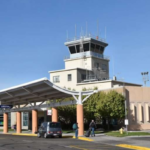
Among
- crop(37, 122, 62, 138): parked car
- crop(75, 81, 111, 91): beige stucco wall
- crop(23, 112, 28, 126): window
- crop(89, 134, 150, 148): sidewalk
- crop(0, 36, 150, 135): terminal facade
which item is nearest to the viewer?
crop(89, 134, 150, 148): sidewalk

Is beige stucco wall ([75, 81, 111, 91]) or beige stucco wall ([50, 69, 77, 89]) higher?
beige stucco wall ([50, 69, 77, 89])

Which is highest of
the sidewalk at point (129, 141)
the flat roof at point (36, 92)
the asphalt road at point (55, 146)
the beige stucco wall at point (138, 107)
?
the flat roof at point (36, 92)

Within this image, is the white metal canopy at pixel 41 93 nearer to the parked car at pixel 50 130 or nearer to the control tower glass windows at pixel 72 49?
the parked car at pixel 50 130

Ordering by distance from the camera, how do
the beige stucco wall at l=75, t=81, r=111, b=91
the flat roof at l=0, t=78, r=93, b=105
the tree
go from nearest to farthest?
1. the flat roof at l=0, t=78, r=93, b=105
2. the tree
3. the beige stucco wall at l=75, t=81, r=111, b=91

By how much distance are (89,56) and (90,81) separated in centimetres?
976

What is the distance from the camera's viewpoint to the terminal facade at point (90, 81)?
4269 cm

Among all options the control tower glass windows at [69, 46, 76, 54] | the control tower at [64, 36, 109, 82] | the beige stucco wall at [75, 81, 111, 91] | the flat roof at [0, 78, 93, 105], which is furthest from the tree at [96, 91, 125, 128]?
the control tower glass windows at [69, 46, 76, 54]

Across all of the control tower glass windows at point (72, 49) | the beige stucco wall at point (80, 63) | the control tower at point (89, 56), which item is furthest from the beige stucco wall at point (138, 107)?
the control tower glass windows at point (72, 49)

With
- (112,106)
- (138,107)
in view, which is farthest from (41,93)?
(138,107)

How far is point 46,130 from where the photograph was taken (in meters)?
33.3

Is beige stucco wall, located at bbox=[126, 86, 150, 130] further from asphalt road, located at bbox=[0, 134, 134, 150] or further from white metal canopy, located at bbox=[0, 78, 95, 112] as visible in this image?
asphalt road, located at bbox=[0, 134, 134, 150]

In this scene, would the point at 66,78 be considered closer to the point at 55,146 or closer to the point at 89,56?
the point at 89,56

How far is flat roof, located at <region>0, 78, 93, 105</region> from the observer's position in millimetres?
36600

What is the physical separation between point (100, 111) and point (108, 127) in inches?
146
